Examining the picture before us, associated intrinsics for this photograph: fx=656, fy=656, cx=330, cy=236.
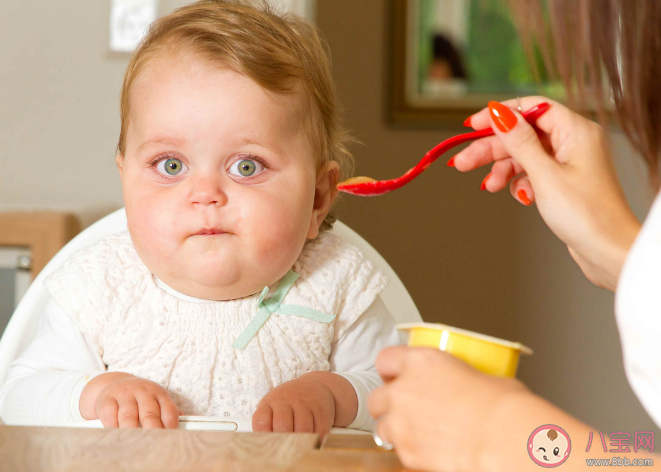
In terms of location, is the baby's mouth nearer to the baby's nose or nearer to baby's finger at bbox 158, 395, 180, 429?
the baby's nose

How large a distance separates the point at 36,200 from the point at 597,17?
41.1 inches

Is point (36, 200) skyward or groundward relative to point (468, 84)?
groundward

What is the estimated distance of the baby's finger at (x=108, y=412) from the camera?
649 mm

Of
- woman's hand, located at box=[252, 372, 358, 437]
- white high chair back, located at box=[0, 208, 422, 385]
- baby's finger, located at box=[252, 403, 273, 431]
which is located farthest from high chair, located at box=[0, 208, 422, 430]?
baby's finger, located at box=[252, 403, 273, 431]

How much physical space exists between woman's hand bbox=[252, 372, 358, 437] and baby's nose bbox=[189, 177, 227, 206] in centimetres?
22

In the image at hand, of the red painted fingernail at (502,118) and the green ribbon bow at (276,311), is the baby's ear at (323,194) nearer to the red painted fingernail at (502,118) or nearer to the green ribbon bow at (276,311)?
the green ribbon bow at (276,311)

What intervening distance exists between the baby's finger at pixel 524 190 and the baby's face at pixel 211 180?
0.85 feet

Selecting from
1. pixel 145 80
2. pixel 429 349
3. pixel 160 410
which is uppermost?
pixel 145 80

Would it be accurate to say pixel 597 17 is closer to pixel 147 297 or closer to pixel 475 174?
pixel 147 297

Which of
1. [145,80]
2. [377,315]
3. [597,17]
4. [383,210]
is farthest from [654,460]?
[383,210]

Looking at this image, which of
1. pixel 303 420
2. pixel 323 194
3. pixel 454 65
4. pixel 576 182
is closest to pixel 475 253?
pixel 454 65

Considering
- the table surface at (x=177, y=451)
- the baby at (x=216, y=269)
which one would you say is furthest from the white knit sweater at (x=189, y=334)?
the table surface at (x=177, y=451)

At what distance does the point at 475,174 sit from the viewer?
6.58 feet

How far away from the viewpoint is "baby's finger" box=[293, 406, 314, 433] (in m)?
0.67
